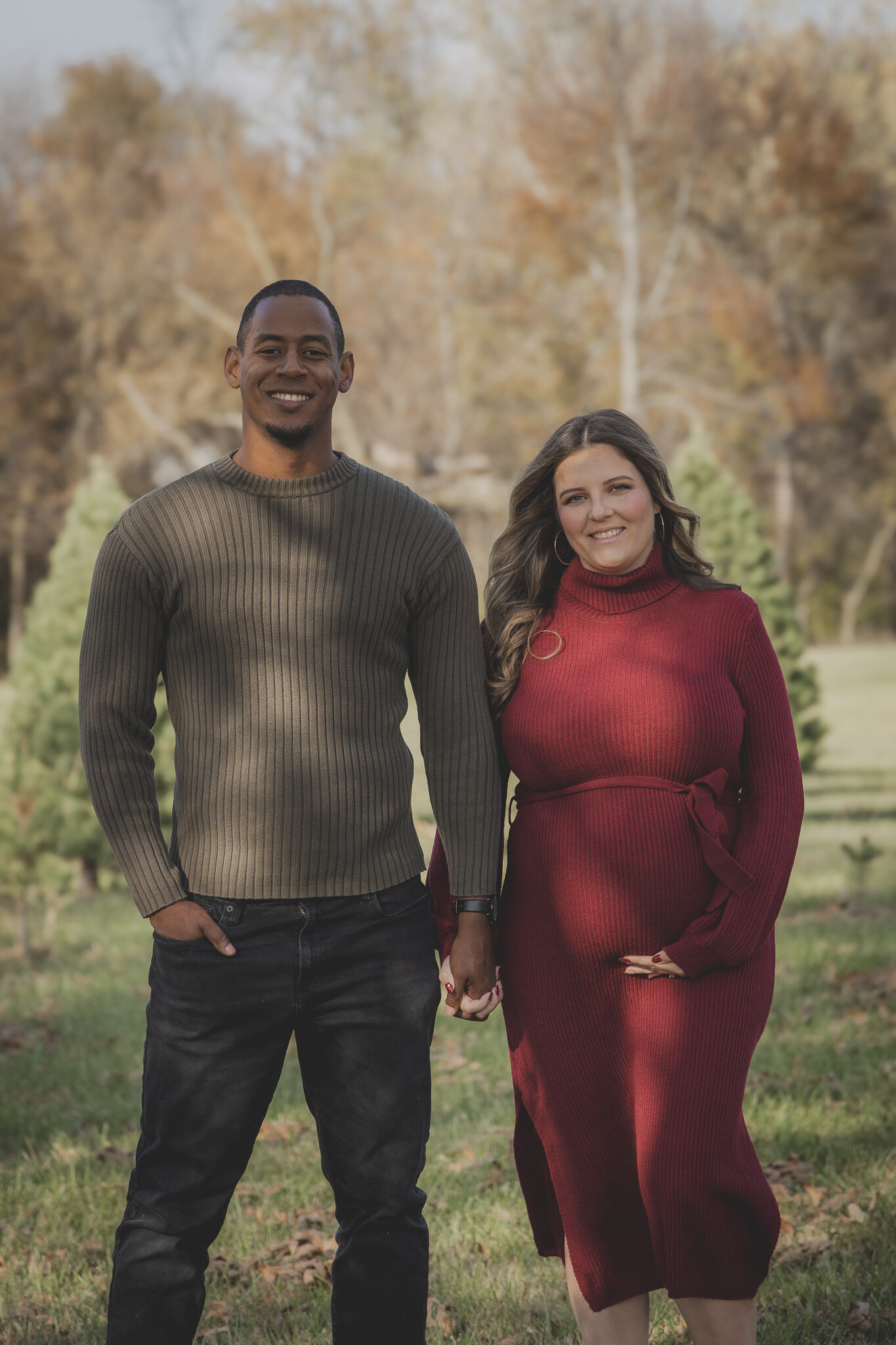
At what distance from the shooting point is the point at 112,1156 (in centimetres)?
452

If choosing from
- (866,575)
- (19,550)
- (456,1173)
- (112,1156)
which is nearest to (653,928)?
(456,1173)

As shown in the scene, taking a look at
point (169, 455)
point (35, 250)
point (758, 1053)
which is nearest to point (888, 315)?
point (169, 455)

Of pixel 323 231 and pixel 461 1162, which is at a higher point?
pixel 323 231

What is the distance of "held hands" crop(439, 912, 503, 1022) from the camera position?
278 cm

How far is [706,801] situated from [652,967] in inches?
14.6

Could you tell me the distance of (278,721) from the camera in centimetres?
260

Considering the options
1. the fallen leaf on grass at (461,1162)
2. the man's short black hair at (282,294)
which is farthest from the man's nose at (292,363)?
the fallen leaf on grass at (461,1162)

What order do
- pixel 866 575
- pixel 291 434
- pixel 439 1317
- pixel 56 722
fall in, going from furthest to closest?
pixel 866 575 < pixel 56 722 < pixel 439 1317 < pixel 291 434

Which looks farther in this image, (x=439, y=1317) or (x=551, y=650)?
(x=439, y=1317)

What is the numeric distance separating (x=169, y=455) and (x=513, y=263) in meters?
8.79

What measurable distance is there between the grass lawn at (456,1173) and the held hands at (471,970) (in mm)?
1072

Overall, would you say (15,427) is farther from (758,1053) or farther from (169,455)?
(758,1053)

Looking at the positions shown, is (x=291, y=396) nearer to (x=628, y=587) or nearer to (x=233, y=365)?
(x=233, y=365)

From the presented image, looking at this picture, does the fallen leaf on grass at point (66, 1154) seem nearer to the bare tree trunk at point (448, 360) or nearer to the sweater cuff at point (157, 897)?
the sweater cuff at point (157, 897)
